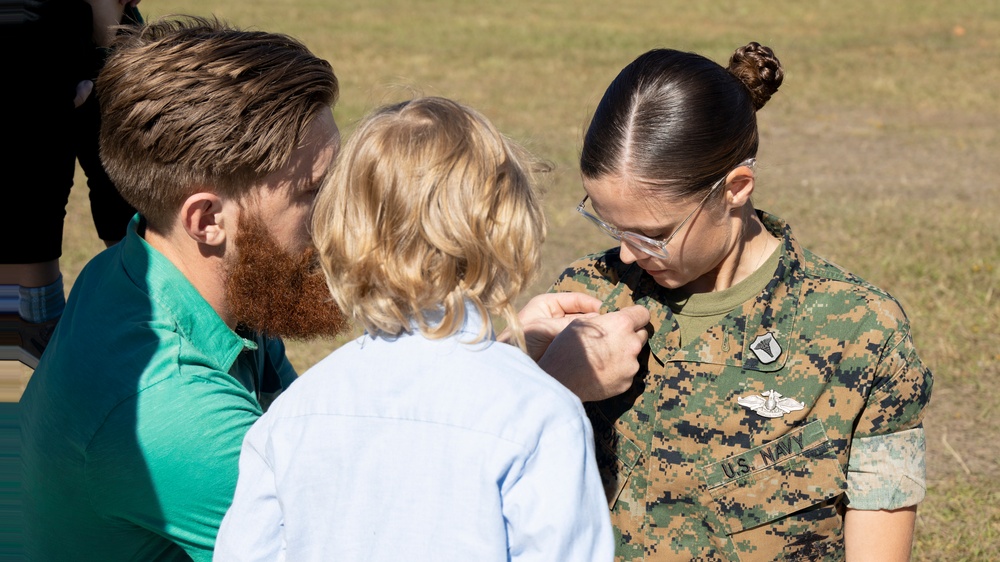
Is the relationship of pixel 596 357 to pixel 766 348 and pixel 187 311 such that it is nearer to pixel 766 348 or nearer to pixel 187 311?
pixel 766 348

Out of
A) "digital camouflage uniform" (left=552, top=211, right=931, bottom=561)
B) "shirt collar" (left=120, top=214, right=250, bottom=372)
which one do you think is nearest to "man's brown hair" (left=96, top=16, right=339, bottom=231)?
"shirt collar" (left=120, top=214, right=250, bottom=372)

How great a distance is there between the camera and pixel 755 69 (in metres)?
2.35

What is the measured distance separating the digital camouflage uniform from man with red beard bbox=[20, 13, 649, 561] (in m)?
0.18

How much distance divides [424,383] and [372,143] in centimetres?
41

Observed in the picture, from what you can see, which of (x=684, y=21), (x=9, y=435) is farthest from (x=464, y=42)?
(x=9, y=435)

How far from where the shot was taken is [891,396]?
84.0 inches

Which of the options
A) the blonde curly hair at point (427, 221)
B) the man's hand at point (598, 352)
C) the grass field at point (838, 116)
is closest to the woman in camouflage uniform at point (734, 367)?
the man's hand at point (598, 352)

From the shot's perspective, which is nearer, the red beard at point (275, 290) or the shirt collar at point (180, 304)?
the shirt collar at point (180, 304)

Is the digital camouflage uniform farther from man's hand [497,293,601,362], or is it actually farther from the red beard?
the red beard

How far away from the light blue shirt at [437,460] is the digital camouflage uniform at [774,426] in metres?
0.70

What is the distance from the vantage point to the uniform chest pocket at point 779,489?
2217 millimetres

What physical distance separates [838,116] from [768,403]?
10769mm

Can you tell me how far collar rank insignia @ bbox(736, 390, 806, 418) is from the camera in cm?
224

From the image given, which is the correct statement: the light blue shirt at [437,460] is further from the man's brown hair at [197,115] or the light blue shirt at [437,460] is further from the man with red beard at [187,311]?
the man's brown hair at [197,115]
